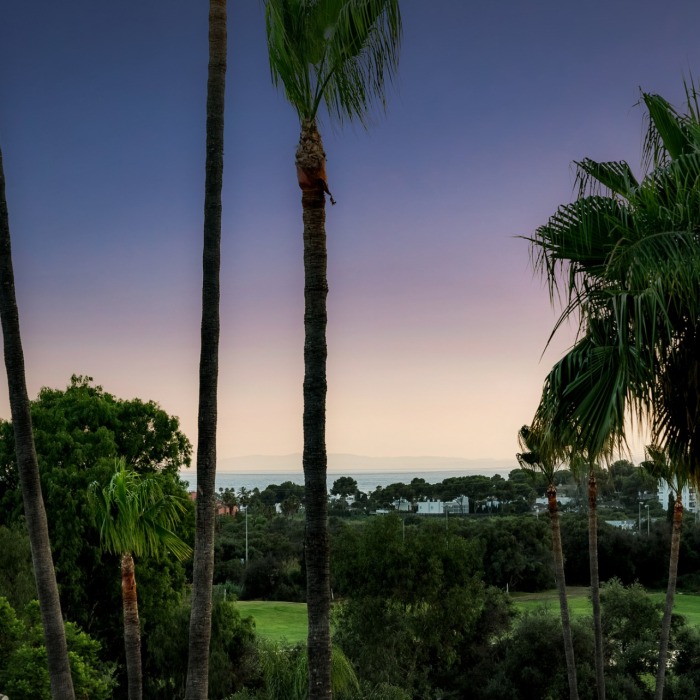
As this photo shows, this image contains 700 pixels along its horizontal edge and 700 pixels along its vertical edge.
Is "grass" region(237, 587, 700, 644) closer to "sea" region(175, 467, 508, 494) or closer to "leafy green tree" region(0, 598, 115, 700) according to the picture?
"sea" region(175, 467, 508, 494)

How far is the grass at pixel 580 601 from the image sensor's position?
144 feet

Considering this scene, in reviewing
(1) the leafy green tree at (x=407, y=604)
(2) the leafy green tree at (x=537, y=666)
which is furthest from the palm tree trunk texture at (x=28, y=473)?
(2) the leafy green tree at (x=537, y=666)

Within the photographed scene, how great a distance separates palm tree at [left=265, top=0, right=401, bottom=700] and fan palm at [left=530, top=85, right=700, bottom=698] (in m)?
2.13

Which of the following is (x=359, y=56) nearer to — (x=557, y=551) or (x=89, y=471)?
(x=89, y=471)

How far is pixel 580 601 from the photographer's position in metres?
49.2

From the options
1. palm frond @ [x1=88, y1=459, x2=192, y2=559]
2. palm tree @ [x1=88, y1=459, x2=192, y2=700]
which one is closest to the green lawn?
palm tree @ [x1=88, y1=459, x2=192, y2=700]

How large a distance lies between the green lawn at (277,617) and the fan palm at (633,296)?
3389 centimetres

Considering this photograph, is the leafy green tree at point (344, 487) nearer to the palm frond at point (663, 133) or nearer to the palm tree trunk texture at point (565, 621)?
the palm tree trunk texture at point (565, 621)

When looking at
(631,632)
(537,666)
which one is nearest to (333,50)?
(537,666)

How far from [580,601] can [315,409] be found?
46.0 metres

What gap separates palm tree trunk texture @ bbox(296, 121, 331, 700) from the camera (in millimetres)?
7336

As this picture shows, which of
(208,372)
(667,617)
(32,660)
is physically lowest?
(667,617)

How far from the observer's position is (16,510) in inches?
931

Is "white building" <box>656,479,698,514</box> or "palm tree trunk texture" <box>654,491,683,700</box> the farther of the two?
"palm tree trunk texture" <box>654,491,683,700</box>
